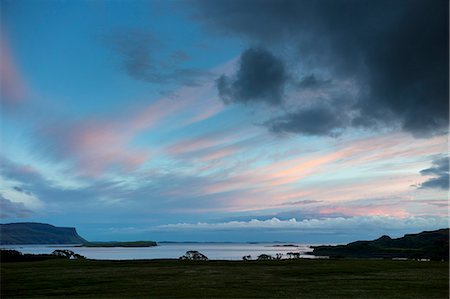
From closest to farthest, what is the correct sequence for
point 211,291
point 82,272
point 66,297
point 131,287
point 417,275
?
point 66,297
point 211,291
point 131,287
point 417,275
point 82,272

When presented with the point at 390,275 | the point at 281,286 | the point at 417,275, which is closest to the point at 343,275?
the point at 390,275

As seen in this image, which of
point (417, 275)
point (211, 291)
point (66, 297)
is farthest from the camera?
point (417, 275)

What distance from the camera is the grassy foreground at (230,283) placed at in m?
33.6

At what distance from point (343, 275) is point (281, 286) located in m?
12.4

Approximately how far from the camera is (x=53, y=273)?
47.9 m

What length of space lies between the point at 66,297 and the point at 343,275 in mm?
30547

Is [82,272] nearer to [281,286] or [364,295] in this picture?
[281,286]

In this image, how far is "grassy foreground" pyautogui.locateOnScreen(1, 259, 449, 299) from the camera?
3359 cm

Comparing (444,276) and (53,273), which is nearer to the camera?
(444,276)

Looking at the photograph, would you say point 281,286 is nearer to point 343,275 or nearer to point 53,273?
point 343,275

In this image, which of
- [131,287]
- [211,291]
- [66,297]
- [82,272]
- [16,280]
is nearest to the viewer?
[66,297]

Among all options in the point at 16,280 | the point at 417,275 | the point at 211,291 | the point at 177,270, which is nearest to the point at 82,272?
the point at 16,280

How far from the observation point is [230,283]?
39781mm

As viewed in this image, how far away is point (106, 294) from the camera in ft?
111
